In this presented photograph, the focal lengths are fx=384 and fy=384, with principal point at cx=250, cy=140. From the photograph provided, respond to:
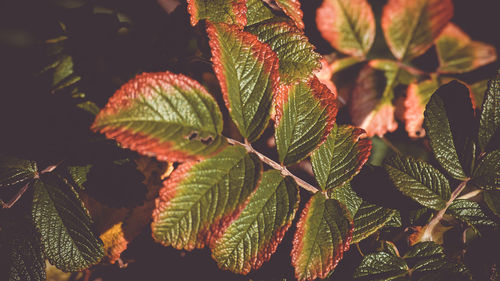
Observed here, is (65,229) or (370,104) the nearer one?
(65,229)

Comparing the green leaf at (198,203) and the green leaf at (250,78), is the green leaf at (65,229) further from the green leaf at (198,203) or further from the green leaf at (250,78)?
the green leaf at (250,78)

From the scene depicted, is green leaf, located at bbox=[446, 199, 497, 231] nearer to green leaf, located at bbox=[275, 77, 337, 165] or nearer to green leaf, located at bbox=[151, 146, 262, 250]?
green leaf, located at bbox=[275, 77, 337, 165]

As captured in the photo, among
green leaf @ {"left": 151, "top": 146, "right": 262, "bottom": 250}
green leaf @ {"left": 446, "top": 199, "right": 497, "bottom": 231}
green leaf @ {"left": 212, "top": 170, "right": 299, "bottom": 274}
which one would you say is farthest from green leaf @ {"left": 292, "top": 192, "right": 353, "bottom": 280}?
green leaf @ {"left": 446, "top": 199, "right": 497, "bottom": 231}

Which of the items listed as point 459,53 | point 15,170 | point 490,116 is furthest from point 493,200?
point 15,170

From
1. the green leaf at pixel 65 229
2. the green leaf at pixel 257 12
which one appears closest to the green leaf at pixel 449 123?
the green leaf at pixel 257 12

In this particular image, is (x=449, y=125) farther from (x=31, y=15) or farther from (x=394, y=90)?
(x=31, y=15)

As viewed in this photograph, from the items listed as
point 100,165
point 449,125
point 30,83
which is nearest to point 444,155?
point 449,125

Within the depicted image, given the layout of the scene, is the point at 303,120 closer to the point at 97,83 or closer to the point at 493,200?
the point at 493,200
